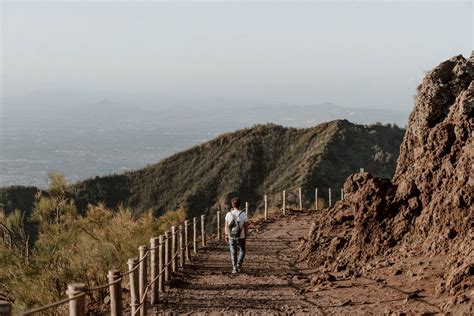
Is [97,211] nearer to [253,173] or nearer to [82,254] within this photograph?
[82,254]

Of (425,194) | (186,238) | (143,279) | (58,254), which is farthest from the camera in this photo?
(186,238)

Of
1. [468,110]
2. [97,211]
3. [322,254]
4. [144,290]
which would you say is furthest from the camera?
[97,211]

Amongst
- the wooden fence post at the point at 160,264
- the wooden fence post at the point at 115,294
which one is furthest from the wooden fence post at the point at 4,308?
the wooden fence post at the point at 160,264

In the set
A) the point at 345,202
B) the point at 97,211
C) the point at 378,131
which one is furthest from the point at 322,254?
the point at 378,131

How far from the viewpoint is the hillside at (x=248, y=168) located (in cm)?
6194

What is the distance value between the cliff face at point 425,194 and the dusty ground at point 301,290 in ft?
1.74

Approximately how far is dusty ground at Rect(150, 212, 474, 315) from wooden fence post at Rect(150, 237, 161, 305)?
0.86 feet

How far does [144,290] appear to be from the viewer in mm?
11516

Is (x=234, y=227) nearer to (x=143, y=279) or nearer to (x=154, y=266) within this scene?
(x=154, y=266)

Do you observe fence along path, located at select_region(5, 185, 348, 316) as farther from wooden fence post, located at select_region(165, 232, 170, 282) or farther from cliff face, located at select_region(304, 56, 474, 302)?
cliff face, located at select_region(304, 56, 474, 302)

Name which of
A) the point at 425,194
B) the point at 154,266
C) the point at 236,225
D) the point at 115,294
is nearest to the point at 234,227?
the point at 236,225

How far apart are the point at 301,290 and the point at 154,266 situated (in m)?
3.04

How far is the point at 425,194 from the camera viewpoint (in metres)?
13.8

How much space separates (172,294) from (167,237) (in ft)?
4.41
